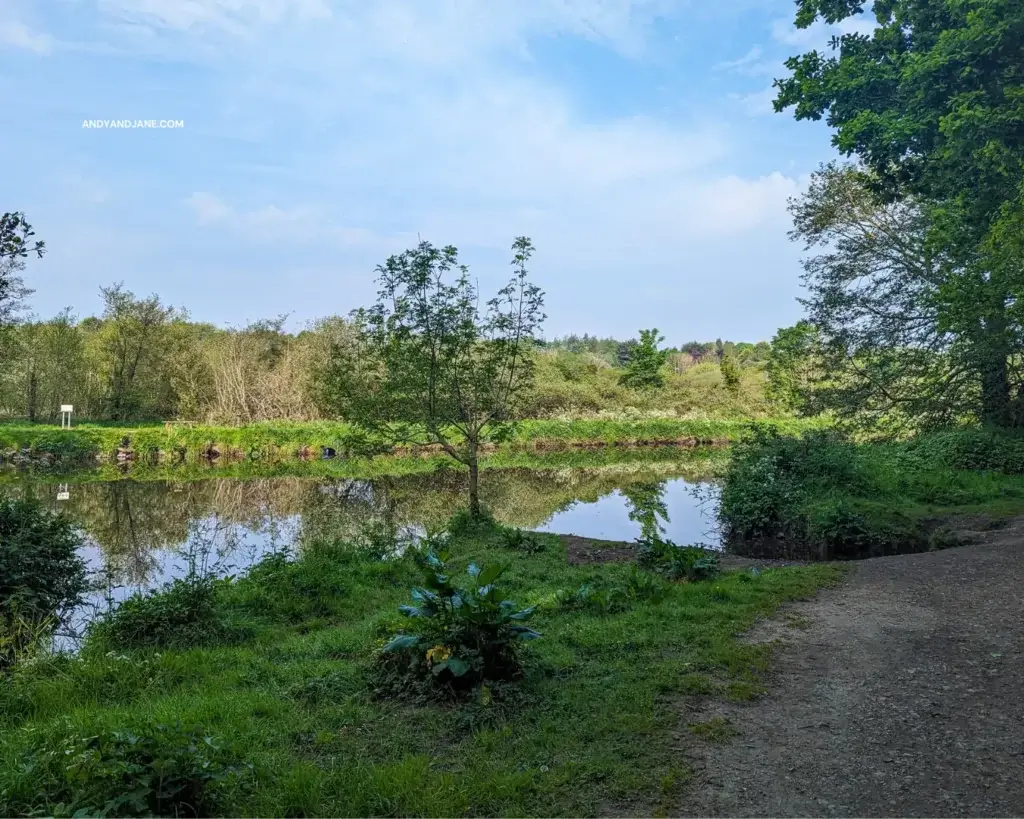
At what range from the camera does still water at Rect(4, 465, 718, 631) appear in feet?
34.7

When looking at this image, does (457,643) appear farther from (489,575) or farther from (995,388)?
(995,388)

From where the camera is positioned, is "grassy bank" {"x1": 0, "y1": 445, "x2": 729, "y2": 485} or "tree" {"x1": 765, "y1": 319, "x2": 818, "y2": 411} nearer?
"tree" {"x1": 765, "y1": 319, "x2": 818, "y2": 411}

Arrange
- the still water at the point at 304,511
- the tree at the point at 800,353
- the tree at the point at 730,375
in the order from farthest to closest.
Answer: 1. the tree at the point at 730,375
2. the tree at the point at 800,353
3. the still water at the point at 304,511

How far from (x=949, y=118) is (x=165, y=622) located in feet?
34.6

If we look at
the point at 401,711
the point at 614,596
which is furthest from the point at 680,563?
the point at 401,711

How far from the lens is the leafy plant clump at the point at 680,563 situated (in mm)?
7594

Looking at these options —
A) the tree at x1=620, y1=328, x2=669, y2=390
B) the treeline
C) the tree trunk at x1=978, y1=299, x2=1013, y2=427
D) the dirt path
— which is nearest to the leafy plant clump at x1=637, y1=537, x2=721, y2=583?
the dirt path

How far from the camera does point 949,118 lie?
859cm

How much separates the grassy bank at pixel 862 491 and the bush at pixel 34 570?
32.4 feet

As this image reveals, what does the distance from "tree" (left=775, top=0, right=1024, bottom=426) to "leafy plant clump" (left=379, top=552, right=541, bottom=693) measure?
24.7 feet

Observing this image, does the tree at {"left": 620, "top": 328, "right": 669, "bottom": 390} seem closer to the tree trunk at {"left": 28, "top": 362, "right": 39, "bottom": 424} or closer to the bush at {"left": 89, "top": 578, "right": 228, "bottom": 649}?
the tree trunk at {"left": 28, "top": 362, "right": 39, "bottom": 424}

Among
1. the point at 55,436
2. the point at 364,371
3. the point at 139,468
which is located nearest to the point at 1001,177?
the point at 364,371

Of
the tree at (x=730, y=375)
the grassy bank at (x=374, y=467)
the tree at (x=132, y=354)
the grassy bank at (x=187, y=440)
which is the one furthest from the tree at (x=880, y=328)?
the tree at (x=132, y=354)

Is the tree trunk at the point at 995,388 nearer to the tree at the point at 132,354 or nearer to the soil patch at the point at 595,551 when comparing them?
the soil patch at the point at 595,551
